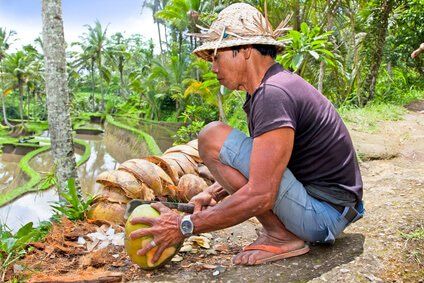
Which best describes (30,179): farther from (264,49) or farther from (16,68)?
(264,49)

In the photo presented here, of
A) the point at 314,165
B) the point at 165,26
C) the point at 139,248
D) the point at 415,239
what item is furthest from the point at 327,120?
the point at 165,26

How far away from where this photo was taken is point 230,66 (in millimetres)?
1955

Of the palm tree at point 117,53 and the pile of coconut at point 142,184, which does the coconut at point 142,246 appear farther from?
the palm tree at point 117,53

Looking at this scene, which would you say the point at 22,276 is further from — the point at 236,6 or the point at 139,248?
the point at 236,6

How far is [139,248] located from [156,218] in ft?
0.63

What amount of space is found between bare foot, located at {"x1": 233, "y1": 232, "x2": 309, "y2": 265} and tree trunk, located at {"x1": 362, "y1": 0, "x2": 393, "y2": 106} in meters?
8.80

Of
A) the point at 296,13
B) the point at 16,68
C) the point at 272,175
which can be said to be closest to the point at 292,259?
the point at 272,175

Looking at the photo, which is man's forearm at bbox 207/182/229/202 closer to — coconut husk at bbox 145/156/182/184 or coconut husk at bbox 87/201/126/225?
coconut husk at bbox 87/201/126/225

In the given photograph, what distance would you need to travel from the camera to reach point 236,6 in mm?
2014

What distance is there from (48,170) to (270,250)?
21178mm

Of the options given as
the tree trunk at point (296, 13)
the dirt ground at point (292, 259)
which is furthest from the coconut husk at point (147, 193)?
the tree trunk at point (296, 13)

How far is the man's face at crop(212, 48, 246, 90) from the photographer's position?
194cm

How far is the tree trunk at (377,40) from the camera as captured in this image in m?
9.65

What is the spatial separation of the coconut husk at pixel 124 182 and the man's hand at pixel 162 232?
3.43 ft
